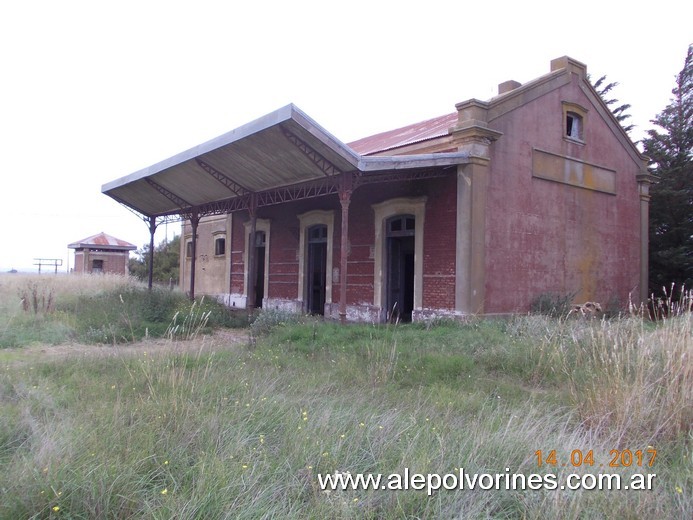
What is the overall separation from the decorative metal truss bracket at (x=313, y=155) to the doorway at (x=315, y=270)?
5.41m

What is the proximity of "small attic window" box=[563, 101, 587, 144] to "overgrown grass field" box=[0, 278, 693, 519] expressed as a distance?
33.2 feet

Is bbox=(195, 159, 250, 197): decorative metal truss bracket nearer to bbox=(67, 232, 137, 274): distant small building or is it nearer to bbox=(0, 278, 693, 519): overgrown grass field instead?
bbox=(0, 278, 693, 519): overgrown grass field

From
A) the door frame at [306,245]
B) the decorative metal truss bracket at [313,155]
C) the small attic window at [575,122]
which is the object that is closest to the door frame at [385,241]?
the door frame at [306,245]

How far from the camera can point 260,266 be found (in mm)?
20938

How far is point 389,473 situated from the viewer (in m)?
3.38

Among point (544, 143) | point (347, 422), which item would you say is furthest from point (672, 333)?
point (544, 143)

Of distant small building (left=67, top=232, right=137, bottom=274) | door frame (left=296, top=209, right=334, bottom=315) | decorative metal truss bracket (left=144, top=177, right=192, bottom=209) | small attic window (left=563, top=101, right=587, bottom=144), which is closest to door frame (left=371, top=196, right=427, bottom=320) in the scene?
door frame (left=296, top=209, right=334, bottom=315)

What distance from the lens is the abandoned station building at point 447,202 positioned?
1195 cm

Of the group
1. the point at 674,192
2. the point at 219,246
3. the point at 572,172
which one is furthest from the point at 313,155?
the point at 674,192

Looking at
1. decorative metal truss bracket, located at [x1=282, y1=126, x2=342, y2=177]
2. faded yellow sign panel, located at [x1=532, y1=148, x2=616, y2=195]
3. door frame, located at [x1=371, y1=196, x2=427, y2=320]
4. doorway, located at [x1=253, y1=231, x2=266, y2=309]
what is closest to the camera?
decorative metal truss bracket, located at [x1=282, y1=126, x2=342, y2=177]

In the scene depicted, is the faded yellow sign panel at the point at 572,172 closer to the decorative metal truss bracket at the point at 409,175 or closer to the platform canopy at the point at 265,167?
the decorative metal truss bracket at the point at 409,175

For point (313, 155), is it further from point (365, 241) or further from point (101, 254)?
point (101, 254)

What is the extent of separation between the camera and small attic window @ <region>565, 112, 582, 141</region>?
15.1m

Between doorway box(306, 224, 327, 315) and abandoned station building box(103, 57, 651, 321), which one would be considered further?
doorway box(306, 224, 327, 315)
